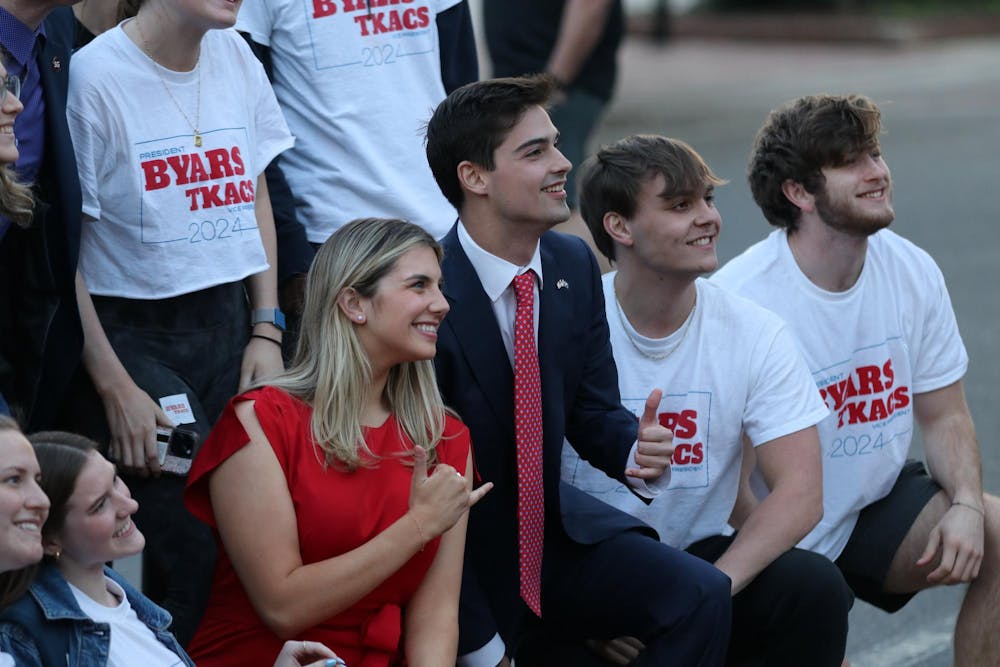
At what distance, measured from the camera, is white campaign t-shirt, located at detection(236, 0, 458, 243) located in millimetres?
4254

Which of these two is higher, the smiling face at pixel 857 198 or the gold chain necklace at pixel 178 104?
the gold chain necklace at pixel 178 104

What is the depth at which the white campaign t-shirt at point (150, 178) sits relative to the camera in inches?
146

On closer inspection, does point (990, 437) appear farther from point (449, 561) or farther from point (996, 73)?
point (996, 73)

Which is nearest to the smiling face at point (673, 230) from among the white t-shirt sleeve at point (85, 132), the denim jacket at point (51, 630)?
the white t-shirt sleeve at point (85, 132)

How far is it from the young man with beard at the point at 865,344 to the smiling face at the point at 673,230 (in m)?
0.43

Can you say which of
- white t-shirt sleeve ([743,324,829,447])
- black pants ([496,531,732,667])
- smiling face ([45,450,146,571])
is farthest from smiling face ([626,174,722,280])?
smiling face ([45,450,146,571])

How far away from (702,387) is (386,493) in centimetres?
107

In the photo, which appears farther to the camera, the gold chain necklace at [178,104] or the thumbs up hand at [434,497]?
the gold chain necklace at [178,104]

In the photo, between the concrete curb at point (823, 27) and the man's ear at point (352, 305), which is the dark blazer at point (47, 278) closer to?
the man's ear at point (352, 305)

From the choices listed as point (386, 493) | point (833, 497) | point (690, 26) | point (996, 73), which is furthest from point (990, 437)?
point (690, 26)

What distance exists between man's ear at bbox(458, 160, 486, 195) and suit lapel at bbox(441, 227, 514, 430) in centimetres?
19

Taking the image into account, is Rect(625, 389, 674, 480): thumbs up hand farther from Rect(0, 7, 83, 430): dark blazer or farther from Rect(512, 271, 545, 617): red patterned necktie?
Rect(0, 7, 83, 430): dark blazer

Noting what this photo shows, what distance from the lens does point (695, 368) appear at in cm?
417

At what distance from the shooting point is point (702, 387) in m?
4.16
